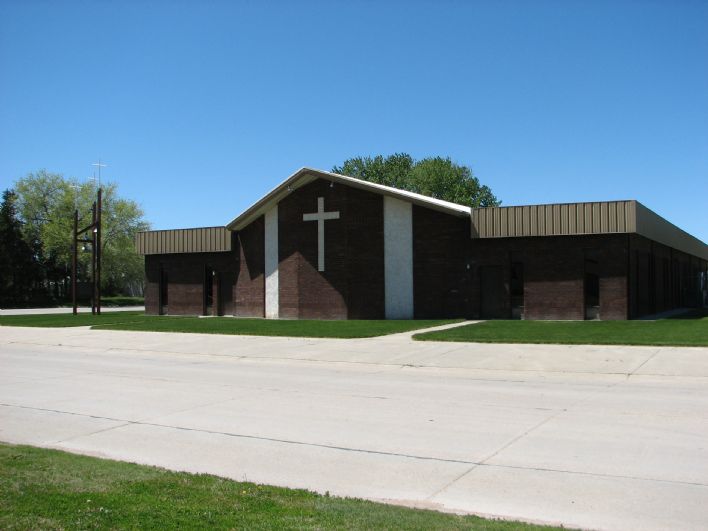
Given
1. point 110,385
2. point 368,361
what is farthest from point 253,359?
point 110,385

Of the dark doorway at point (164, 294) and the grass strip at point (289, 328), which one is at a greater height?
the dark doorway at point (164, 294)

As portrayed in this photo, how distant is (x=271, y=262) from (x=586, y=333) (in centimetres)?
1729

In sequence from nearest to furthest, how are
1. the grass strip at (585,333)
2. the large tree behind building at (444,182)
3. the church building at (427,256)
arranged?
the grass strip at (585,333) < the church building at (427,256) < the large tree behind building at (444,182)

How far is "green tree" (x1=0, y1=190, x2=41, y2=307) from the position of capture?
63.9m

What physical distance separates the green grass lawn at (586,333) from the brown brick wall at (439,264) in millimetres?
4002

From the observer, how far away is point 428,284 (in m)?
30.6

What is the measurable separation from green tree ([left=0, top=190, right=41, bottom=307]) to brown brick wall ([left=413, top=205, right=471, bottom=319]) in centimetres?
4779

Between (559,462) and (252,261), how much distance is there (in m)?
29.1

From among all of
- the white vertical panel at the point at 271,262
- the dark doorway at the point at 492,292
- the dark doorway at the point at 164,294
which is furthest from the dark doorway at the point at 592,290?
the dark doorway at the point at 164,294

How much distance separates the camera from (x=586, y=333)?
21.3m

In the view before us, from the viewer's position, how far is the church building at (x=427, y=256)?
27.7 m

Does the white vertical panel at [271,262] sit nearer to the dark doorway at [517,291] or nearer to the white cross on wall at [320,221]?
the white cross on wall at [320,221]

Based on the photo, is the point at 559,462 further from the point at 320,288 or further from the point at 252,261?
the point at 252,261

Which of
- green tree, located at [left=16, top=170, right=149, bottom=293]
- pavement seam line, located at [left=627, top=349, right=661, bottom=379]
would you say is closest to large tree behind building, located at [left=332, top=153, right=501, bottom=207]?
green tree, located at [left=16, top=170, right=149, bottom=293]
